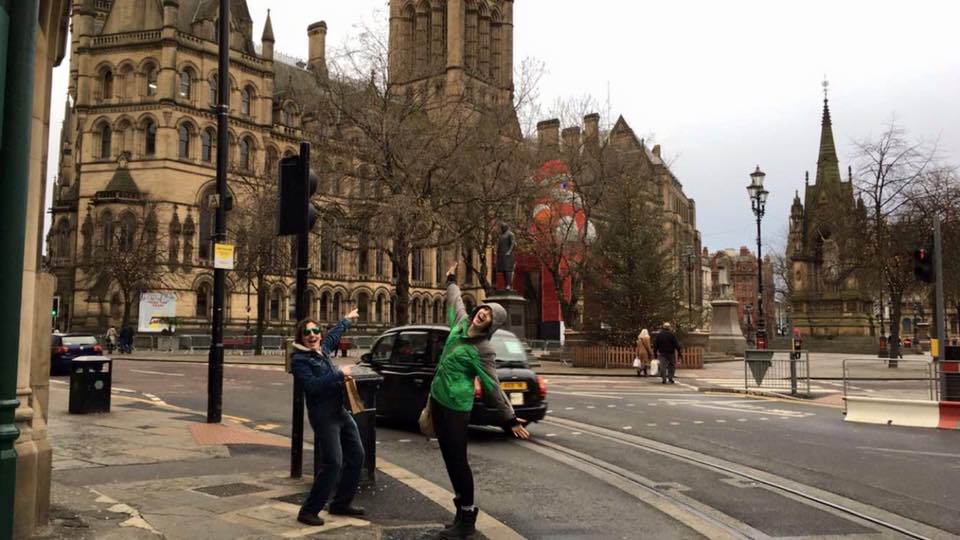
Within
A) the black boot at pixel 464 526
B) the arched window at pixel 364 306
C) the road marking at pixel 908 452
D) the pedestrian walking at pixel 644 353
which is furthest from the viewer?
the arched window at pixel 364 306

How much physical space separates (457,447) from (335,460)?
1.02 m

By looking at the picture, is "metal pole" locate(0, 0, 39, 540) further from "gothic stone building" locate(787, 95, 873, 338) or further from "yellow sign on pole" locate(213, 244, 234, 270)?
"gothic stone building" locate(787, 95, 873, 338)

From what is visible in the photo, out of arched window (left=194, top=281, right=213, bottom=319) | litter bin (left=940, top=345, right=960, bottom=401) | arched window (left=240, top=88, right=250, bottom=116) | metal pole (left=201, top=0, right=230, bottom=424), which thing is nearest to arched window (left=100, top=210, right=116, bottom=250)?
arched window (left=194, top=281, right=213, bottom=319)

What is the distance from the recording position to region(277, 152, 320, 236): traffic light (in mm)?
7598

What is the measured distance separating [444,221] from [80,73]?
140 feet

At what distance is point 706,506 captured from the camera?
22.2ft

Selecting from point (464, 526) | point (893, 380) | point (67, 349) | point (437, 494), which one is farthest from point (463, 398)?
point (67, 349)

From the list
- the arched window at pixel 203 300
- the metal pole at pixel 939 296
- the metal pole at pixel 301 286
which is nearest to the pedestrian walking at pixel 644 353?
the metal pole at pixel 939 296

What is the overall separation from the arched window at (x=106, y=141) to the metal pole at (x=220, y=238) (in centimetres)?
4912

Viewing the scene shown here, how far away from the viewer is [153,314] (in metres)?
48.3

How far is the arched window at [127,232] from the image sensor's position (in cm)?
4888

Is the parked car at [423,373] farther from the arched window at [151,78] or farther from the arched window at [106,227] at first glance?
the arched window at [151,78]

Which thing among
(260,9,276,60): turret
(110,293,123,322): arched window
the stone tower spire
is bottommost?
(110,293,123,322): arched window

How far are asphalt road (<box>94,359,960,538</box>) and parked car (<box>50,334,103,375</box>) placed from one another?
1237cm
